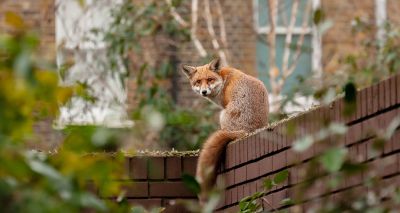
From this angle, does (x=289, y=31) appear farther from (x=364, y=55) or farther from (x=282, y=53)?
(x=364, y=55)

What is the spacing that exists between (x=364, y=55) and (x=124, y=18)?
2895mm

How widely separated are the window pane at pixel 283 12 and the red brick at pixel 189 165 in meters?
Result: 8.95

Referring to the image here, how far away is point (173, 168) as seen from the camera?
7.40 meters

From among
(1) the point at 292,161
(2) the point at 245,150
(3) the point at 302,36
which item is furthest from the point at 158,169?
(3) the point at 302,36

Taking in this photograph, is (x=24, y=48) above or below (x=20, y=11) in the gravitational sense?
below

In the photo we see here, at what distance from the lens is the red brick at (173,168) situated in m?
7.36

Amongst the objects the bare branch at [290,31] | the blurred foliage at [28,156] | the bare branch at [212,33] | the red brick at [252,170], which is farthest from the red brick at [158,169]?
the bare branch at [290,31]

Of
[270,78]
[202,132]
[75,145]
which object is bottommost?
[75,145]

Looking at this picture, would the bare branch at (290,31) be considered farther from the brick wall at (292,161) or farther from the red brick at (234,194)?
the red brick at (234,194)

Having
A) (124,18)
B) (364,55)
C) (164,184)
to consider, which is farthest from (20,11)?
(164,184)

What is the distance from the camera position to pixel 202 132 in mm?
13688

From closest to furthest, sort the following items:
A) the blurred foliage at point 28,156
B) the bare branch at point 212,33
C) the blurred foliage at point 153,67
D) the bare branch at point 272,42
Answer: the blurred foliage at point 28,156 < the blurred foliage at point 153,67 < the bare branch at point 272,42 < the bare branch at point 212,33

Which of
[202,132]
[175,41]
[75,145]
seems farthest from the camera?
[175,41]

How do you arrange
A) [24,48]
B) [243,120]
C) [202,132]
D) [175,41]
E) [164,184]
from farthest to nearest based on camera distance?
[175,41] → [202,132] → [243,120] → [164,184] → [24,48]
